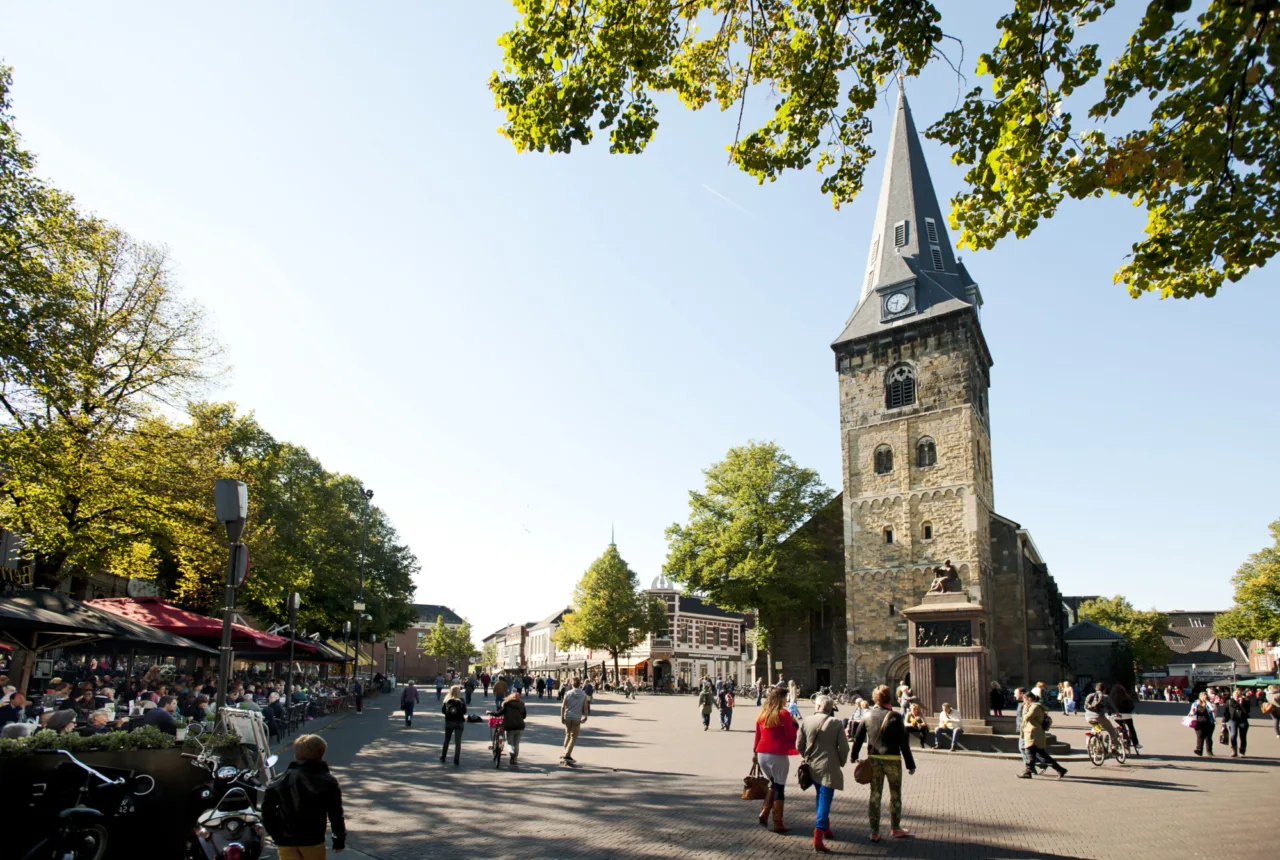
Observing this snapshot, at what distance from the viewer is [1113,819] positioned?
380 inches

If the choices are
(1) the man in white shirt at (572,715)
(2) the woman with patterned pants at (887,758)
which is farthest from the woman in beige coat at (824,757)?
(1) the man in white shirt at (572,715)

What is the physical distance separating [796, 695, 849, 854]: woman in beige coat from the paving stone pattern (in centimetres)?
30

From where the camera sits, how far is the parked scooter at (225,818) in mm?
5828

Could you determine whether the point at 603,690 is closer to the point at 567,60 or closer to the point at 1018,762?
the point at 1018,762

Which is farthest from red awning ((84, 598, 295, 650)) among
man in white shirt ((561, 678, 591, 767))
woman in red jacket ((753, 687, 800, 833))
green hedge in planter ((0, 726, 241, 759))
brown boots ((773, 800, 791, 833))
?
brown boots ((773, 800, 791, 833))

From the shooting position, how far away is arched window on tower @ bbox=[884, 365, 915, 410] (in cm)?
3875

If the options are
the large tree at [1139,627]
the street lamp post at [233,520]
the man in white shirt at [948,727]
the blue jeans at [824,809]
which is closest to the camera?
the street lamp post at [233,520]

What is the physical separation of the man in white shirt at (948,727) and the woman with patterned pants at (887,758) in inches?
409

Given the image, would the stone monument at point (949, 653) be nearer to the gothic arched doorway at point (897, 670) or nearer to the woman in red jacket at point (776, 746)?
the woman in red jacket at point (776, 746)

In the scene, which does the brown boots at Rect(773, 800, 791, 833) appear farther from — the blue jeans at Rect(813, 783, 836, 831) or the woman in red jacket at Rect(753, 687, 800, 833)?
the blue jeans at Rect(813, 783, 836, 831)

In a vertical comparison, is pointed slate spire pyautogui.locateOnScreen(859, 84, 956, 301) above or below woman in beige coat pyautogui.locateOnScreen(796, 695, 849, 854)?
above

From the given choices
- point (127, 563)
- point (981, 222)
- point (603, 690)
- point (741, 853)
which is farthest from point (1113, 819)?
point (603, 690)

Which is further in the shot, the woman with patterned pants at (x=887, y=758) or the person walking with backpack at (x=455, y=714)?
the person walking with backpack at (x=455, y=714)

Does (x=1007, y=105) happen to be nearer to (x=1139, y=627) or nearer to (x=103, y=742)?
(x=103, y=742)
